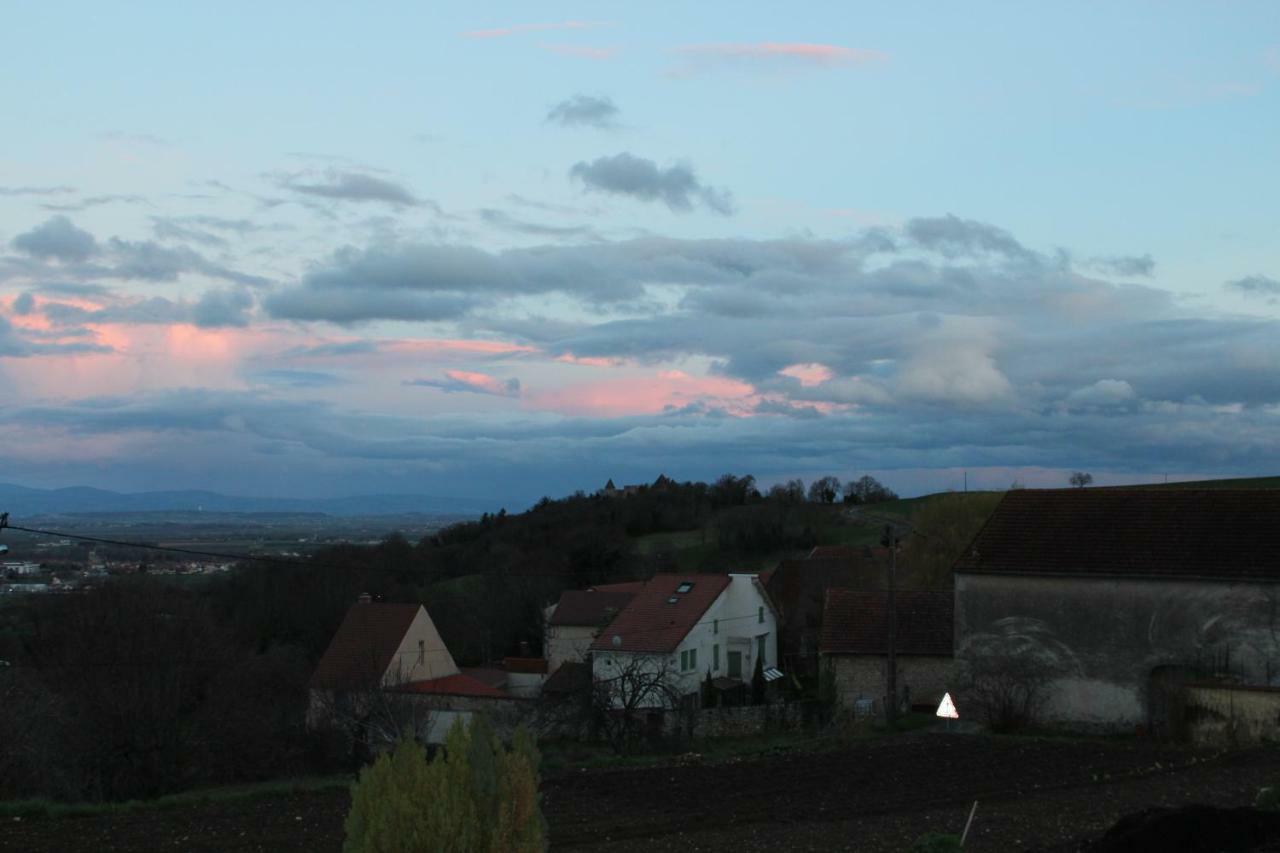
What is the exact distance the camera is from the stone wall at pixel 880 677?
3700cm

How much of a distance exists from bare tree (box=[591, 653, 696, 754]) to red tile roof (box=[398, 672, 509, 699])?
151 inches

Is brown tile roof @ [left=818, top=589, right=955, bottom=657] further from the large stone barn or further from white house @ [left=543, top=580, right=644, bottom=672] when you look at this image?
white house @ [left=543, top=580, right=644, bottom=672]

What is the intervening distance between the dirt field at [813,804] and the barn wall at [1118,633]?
13.6 feet

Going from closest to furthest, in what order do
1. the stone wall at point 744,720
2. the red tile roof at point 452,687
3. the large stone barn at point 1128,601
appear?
the large stone barn at point 1128,601
the stone wall at point 744,720
the red tile roof at point 452,687

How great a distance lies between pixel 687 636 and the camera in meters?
45.0

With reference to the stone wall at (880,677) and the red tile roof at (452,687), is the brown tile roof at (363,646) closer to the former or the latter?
the red tile roof at (452,687)

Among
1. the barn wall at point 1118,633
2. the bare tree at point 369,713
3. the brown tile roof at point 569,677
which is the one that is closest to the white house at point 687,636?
the brown tile roof at point 569,677

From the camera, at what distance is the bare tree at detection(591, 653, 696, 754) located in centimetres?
3519

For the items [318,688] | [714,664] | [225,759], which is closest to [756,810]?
[225,759]

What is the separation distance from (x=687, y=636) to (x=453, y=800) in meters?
38.0

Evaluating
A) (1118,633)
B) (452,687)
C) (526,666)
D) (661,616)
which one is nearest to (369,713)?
(452,687)

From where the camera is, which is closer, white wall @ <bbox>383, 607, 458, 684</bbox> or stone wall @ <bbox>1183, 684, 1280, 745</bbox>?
stone wall @ <bbox>1183, 684, 1280, 745</bbox>

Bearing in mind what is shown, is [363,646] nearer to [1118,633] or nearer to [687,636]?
[687,636]

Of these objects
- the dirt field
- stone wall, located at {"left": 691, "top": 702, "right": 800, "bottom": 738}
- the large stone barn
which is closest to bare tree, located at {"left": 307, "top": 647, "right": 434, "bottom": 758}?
stone wall, located at {"left": 691, "top": 702, "right": 800, "bottom": 738}
